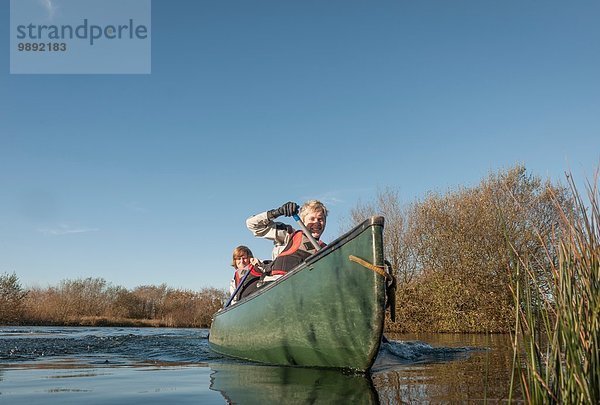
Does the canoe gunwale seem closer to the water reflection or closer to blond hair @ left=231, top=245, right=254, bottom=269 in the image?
the water reflection

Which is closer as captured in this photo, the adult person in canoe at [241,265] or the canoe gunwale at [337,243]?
the canoe gunwale at [337,243]

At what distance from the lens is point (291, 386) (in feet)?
12.3

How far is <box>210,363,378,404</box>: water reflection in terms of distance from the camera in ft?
10.3

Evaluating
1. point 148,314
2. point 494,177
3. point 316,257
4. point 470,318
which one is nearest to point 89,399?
point 316,257

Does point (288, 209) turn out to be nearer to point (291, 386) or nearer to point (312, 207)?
point (312, 207)

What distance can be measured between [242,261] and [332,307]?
4.34 m

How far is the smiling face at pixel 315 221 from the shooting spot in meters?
6.13

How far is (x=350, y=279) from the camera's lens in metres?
4.43

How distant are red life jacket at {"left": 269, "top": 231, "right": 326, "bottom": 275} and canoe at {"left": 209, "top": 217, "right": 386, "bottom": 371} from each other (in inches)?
20.8

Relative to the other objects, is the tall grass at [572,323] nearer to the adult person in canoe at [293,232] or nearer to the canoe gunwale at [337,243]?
the canoe gunwale at [337,243]

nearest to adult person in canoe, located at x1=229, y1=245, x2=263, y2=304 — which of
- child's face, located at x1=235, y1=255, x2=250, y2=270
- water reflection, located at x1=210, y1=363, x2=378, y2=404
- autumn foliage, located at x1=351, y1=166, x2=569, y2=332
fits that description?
child's face, located at x1=235, y1=255, x2=250, y2=270

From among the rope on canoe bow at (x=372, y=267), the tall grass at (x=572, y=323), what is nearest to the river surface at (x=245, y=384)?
the tall grass at (x=572, y=323)

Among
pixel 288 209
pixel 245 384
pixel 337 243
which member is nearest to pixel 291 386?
pixel 245 384

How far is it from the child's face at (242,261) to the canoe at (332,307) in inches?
120
